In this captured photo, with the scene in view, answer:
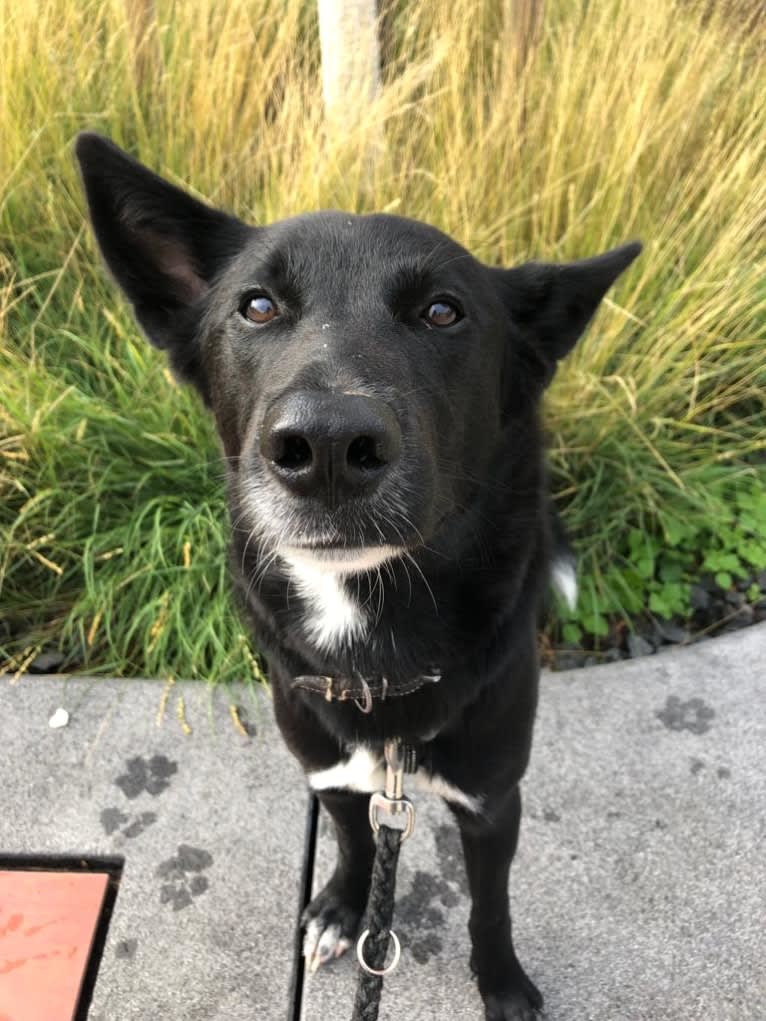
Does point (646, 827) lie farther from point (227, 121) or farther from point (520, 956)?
point (227, 121)

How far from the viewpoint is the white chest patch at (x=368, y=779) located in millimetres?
1531

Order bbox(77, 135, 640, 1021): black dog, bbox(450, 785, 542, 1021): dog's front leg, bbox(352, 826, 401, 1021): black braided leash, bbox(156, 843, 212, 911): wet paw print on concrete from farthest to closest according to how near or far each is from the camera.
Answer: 1. bbox(156, 843, 212, 911): wet paw print on concrete
2. bbox(450, 785, 542, 1021): dog's front leg
3. bbox(352, 826, 401, 1021): black braided leash
4. bbox(77, 135, 640, 1021): black dog

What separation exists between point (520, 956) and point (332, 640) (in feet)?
2.90

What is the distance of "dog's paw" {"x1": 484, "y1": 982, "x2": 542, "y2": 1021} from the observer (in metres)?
1.67

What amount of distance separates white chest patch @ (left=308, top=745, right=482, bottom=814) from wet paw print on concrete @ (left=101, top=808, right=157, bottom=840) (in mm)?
652

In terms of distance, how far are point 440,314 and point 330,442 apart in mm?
467

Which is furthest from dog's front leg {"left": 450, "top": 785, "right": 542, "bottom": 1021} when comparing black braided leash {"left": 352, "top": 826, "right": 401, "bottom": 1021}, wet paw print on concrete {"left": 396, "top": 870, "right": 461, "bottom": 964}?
black braided leash {"left": 352, "top": 826, "right": 401, "bottom": 1021}

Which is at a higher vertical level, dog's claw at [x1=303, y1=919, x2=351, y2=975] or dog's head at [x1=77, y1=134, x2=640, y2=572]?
dog's head at [x1=77, y1=134, x2=640, y2=572]

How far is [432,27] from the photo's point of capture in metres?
3.25

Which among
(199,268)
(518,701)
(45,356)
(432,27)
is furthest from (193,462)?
(432,27)

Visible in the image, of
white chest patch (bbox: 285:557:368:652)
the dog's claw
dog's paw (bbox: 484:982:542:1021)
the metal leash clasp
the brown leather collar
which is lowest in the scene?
the dog's claw

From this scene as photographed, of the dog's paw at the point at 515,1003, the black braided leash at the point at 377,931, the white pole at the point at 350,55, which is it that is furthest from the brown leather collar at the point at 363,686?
the white pole at the point at 350,55

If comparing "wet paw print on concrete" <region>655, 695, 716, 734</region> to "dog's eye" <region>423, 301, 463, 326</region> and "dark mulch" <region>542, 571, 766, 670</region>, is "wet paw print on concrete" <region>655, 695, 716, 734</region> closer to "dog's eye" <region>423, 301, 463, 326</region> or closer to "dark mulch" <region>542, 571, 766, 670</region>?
"dark mulch" <region>542, 571, 766, 670</region>

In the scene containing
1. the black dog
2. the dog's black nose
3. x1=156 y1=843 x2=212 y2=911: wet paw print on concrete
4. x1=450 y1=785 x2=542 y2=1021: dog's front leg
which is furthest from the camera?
x1=156 y1=843 x2=212 y2=911: wet paw print on concrete
